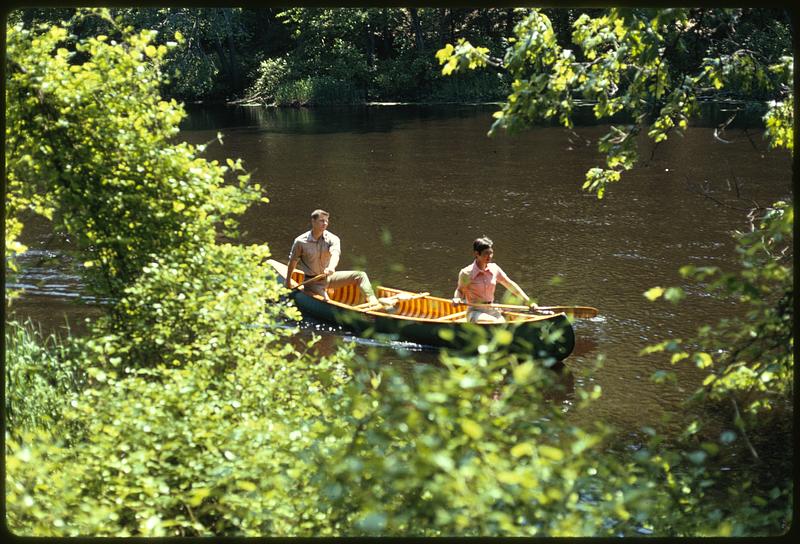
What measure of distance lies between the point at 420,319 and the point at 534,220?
8.23m

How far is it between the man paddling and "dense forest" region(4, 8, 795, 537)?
358 cm

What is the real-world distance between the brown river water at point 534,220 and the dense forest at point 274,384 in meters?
0.90

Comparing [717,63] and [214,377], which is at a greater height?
[717,63]

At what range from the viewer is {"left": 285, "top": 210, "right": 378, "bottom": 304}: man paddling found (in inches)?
457

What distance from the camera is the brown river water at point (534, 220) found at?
1100 centimetres

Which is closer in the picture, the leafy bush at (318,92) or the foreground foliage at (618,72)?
the foreground foliage at (618,72)

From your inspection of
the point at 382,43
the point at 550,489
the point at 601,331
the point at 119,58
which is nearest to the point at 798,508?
the point at 550,489

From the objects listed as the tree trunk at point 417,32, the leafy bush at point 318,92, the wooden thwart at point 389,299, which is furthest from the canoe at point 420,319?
the tree trunk at point 417,32

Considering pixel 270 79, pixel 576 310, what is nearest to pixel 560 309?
pixel 576 310

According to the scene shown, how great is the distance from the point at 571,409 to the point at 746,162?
15.2 meters

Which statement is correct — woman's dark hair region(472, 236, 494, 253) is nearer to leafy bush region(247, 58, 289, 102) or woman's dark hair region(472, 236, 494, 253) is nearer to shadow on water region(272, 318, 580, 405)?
shadow on water region(272, 318, 580, 405)

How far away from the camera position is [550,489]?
3.73m

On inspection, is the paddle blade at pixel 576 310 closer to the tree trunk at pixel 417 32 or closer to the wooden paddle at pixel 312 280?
the wooden paddle at pixel 312 280

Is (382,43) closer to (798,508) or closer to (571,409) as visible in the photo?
(571,409)
